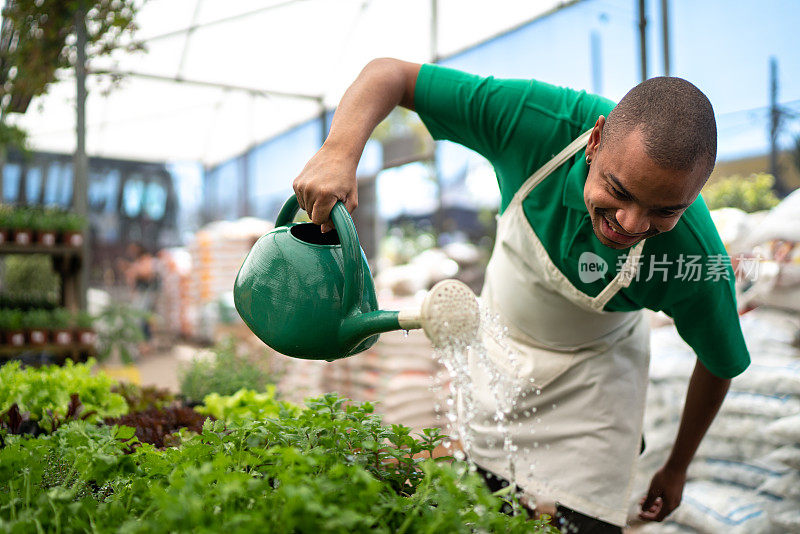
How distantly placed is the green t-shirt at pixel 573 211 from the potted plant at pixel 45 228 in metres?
3.28

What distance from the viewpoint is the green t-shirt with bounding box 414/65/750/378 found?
115cm

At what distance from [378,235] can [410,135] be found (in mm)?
1141

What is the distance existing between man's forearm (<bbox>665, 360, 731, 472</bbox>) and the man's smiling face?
47cm

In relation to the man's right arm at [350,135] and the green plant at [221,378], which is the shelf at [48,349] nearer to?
the green plant at [221,378]

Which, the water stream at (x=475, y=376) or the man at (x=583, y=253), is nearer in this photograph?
the water stream at (x=475, y=376)

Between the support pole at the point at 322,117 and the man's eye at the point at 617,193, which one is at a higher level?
the support pole at the point at 322,117

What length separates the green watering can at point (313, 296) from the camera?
84cm

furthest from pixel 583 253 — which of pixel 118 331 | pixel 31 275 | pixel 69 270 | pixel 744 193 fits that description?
Answer: pixel 31 275

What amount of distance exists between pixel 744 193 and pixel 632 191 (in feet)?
7.33

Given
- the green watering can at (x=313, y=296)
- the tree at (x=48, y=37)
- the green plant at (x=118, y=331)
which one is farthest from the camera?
the green plant at (x=118, y=331)

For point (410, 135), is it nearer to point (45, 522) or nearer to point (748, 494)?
point (748, 494)

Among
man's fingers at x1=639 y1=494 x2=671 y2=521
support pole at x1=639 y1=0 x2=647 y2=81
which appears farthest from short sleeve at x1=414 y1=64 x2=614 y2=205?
support pole at x1=639 y1=0 x2=647 y2=81

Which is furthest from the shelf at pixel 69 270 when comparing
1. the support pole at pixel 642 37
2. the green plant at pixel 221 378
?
the support pole at pixel 642 37

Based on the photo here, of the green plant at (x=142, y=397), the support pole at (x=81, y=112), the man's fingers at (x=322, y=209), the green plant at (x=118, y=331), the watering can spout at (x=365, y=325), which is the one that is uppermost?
the support pole at (x=81, y=112)
